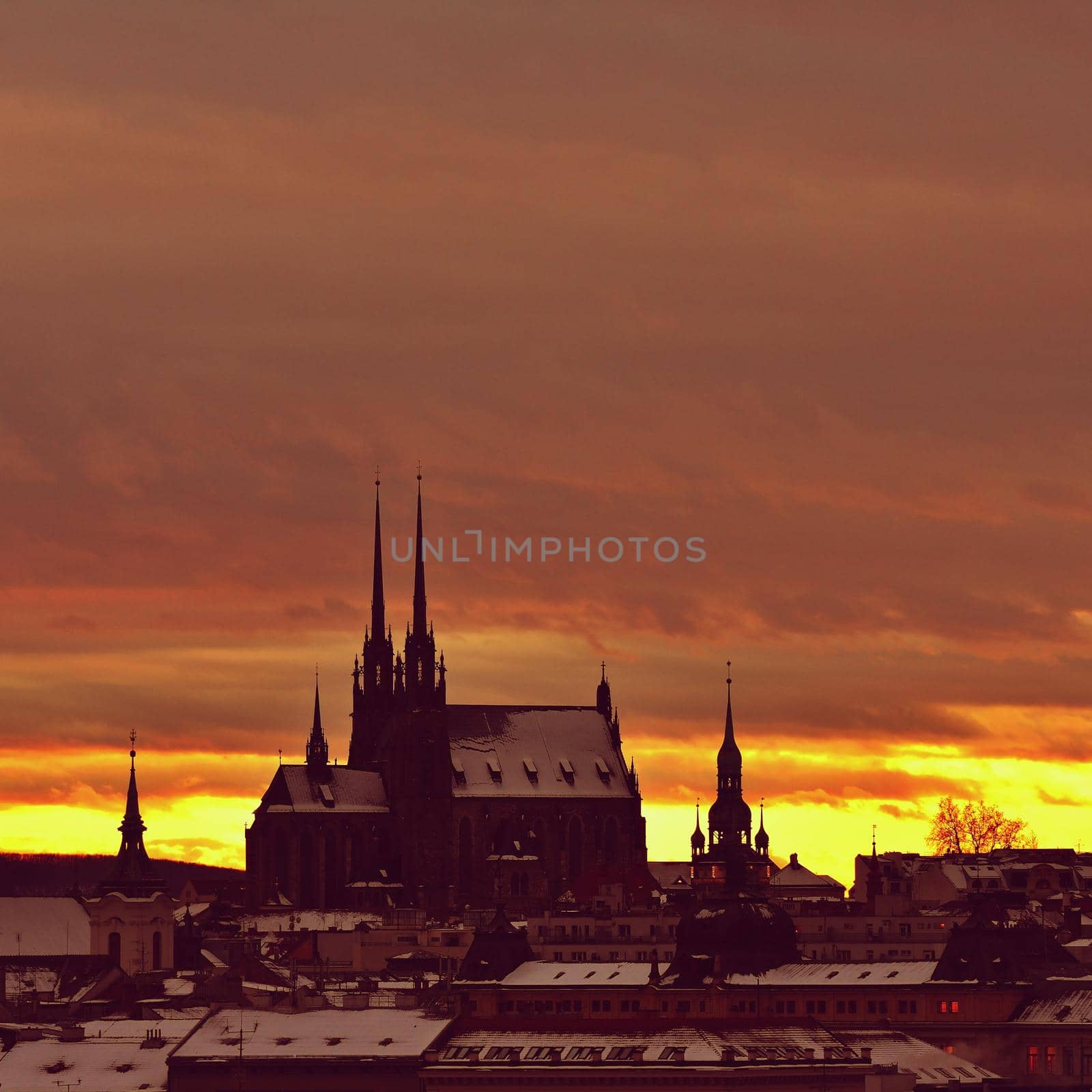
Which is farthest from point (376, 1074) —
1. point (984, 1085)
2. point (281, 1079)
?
point (984, 1085)

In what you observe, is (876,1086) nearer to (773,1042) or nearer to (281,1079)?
(773,1042)

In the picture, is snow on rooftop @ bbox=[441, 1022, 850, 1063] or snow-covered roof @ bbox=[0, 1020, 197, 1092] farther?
snow-covered roof @ bbox=[0, 1020, 197, 1092]

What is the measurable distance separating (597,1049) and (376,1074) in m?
11.2

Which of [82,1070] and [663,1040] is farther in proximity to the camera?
[82,1070]

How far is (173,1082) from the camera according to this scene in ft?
635

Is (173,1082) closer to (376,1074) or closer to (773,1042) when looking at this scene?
(376,1074)

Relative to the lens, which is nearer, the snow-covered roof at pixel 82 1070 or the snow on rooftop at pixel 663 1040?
the snow on rooftop at pixel 663 1040

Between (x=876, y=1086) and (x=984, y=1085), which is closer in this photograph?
(x=876, y=1086)

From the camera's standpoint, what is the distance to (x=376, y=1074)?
193375 millimetres

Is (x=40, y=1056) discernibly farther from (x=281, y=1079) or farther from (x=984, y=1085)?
(x=984, y=1085)

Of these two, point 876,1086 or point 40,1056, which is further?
point 40,1056

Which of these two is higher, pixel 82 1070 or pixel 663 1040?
pixel 663 1040

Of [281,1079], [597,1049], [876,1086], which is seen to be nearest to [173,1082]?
[281,1079]

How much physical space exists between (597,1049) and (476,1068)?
20.3 feet
